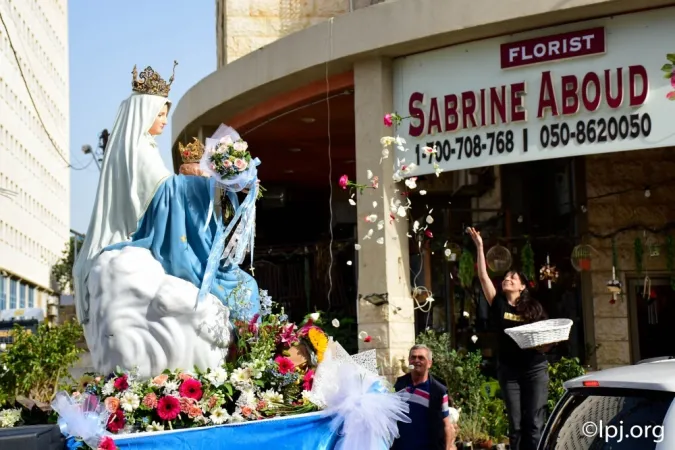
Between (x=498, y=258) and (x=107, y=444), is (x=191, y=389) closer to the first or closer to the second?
(x=107, y=444)

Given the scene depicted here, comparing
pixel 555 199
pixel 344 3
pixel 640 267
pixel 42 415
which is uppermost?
pixel 344 3

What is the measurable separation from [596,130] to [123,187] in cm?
693

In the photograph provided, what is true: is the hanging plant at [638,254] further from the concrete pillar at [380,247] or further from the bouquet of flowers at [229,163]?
the bouquet of flowers at [229,163]

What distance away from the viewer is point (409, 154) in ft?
44.8

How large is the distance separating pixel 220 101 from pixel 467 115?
450 centimetres

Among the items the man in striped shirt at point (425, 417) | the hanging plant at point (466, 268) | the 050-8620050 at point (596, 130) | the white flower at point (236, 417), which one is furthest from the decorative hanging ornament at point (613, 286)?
the white flower at point (236, 417)

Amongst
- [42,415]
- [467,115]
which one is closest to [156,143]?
[42,415]

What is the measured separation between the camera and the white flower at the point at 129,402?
6266mm

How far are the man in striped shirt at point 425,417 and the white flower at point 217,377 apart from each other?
5.14 ft

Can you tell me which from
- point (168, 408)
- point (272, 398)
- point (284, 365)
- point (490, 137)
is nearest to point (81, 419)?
point (168, 408)

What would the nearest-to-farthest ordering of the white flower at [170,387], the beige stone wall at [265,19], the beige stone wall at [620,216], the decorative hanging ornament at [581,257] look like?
1. the white flower at [170,387]
2. the decorative hanging ornament at [581,257]
3. the beige stone wall at [620,216]
4. the beige stone wall at [265,19]

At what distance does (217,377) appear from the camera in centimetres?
657

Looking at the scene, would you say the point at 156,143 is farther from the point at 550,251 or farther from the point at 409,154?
the point at 550,251

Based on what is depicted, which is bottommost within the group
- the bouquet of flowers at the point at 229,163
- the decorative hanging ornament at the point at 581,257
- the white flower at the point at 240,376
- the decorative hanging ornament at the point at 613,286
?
the white flower at the point at 240,376
